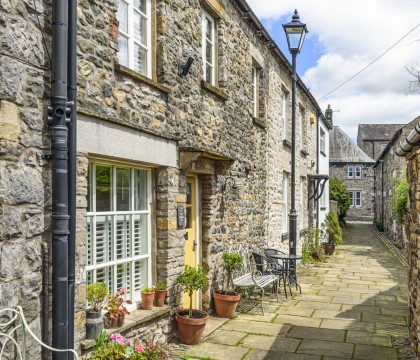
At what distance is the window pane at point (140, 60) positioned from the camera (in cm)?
575

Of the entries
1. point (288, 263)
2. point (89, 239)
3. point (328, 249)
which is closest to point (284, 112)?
point (288, 263)

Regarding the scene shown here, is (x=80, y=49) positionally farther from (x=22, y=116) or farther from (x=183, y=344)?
(x=183, y=344)

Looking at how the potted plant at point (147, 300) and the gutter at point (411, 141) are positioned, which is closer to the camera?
the gutter at point (411, 141)

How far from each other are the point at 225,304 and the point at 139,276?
2.28 meters

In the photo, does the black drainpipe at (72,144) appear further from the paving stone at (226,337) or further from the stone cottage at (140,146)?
the paving stone at (226,337)

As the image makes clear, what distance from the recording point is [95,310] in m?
4.69

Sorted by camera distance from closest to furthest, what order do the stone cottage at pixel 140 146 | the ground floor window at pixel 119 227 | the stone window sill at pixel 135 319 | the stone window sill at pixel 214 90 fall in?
the stone cottage at pixel 140 146 < the stone window sill at pixel 135 319 < the ground floor window at pixel 119 227 < the stone window sill at pixel 214 90

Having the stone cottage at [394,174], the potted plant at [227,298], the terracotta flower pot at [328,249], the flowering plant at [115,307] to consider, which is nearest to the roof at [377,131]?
the stone cottage at [394,174]

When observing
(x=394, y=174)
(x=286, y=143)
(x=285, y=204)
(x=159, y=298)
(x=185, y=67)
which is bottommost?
(x=159, y=298)

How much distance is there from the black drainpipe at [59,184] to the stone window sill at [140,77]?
1.18 metres

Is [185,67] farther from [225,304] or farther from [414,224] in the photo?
[225,304]

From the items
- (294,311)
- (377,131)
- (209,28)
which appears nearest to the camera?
(209,28)

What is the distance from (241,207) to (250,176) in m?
0.94

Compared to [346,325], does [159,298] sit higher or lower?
higher
